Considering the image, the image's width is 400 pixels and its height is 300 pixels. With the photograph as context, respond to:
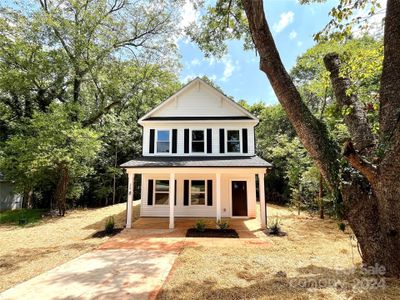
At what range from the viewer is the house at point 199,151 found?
43.6ft

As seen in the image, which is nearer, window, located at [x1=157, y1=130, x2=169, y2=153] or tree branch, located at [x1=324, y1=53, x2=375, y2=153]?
tree branch, located at [x1=324, y1=53, x2=375, y2=153]

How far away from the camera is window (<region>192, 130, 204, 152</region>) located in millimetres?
13672

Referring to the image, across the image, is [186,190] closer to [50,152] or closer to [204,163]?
[204,163]

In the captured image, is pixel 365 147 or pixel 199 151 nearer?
pixel 365 147

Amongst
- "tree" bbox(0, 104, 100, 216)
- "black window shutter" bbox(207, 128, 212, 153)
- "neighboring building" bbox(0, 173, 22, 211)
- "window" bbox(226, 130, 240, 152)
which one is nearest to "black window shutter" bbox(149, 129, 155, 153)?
"black window shutter" bbox(207, 128, 212, 153)

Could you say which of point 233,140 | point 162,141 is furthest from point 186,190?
point 233,140

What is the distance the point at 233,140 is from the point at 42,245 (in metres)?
9.89

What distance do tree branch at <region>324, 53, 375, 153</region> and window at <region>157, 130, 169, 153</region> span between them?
386 inches

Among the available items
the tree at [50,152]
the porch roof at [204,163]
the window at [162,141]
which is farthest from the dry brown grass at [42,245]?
the window at [162,141]

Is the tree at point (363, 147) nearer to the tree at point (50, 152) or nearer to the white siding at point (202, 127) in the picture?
the white siding at point (202, 127)

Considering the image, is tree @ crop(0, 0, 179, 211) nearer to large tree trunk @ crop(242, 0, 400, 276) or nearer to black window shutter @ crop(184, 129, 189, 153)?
black window shutter @ crop(184, 129, 189, 153)

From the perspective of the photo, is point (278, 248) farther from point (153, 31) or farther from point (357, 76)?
point (153, 31)

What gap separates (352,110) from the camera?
482 cm

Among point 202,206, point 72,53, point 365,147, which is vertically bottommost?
point 202,206
